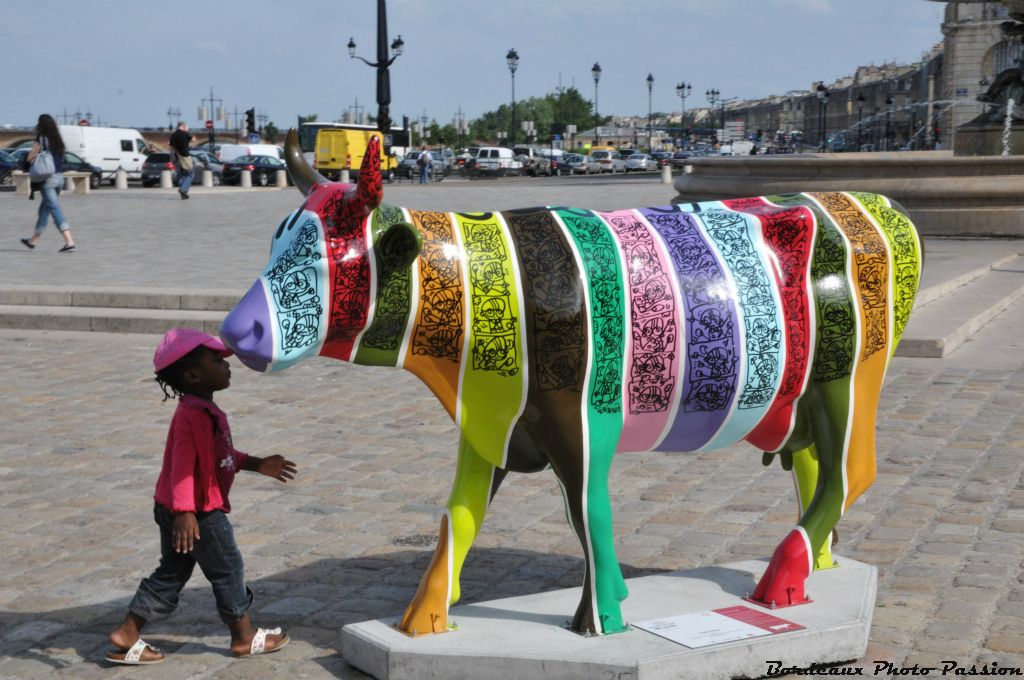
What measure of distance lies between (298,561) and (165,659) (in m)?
1.20

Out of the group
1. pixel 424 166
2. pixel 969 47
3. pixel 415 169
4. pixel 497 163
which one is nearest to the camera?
pixel 424 166

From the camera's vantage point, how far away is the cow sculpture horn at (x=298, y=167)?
174 inches

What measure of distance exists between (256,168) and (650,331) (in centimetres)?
4229

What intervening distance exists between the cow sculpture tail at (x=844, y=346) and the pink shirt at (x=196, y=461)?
1.95 metres

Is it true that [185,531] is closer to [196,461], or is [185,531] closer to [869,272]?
[196,461]

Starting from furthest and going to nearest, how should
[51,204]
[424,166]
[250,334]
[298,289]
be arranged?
1. [424,166]
2. [51,204]
3. [298,289]
4. [250,334]

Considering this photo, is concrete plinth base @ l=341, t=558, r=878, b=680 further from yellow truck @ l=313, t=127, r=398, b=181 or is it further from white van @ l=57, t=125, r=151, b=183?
yellow truck @ l=313, t=127, r=398, b=181

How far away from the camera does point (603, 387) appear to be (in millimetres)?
4398

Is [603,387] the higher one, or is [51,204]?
[51,204]

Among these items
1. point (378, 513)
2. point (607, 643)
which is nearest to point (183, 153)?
point (378, 513)

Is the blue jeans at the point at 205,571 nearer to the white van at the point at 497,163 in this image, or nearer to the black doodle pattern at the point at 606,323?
the black doodle pattern at the point at 606,323

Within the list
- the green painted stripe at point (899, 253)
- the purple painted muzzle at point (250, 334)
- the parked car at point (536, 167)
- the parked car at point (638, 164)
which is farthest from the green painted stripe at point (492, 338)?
→ the parked car at point (638, 164)

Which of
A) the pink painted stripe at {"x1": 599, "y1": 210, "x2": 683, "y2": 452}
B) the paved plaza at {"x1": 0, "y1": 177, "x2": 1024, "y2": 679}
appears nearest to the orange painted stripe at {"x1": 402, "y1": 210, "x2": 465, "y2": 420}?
the pink painted stripe at {"x1": 599, "y1": 210, "x2": 683, "y2": 452}

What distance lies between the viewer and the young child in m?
4.57
